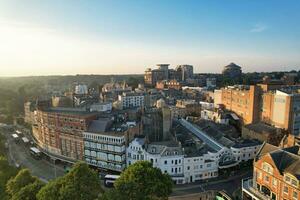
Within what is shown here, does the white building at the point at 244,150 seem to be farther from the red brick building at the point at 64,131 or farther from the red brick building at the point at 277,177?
the red brick building at the point at 64,131

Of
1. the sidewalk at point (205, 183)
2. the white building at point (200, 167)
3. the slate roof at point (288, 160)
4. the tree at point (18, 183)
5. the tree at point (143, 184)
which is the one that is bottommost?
the sidewalk at point (205, 183)

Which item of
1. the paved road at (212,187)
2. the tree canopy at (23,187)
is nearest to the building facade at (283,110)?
the paved road at (212,187)

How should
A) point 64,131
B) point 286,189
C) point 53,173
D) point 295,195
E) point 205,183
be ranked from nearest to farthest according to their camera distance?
point 295,195
point 286,189
point 205,183
point 53,173
point 64,131

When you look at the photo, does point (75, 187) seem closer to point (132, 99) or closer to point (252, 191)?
point (252, 191)

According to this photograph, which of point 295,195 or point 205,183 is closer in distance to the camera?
point 295,195

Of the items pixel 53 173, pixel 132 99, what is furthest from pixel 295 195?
pixel 132 99

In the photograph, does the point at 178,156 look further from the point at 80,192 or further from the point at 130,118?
the point at 80,192

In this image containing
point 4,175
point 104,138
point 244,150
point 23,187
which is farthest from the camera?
point 244,150
